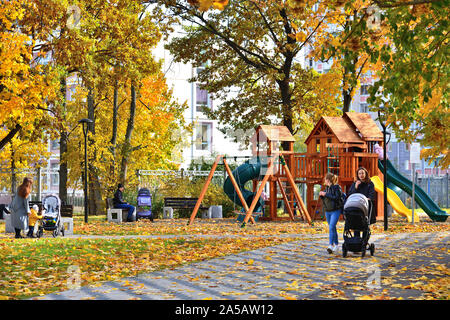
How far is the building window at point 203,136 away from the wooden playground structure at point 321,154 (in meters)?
30.3

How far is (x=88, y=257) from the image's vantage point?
534 inches

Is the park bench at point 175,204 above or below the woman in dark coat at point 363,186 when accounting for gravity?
below

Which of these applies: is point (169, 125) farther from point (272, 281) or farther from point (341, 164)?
point (272, 281)

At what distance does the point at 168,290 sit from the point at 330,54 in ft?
17.0

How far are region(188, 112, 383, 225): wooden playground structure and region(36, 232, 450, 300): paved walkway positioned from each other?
12.7m

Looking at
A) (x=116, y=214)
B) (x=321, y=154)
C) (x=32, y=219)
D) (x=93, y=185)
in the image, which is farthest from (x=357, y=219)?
(x=93, y=185)

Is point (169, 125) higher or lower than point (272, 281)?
higher

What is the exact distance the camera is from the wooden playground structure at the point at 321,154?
27734mm

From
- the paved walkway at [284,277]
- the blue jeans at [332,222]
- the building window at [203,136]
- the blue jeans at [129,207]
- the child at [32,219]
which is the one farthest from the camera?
the building window at [203,136]

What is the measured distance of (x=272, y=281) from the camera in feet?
33.3

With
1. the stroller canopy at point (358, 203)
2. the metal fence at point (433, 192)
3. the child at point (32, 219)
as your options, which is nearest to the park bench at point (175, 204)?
the child at point (32, 219)

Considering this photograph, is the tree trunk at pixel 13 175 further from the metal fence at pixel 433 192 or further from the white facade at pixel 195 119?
the metal fence at pixel 433 192

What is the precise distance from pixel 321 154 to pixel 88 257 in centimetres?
1657

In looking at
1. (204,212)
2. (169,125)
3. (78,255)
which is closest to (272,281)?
(78,255)
